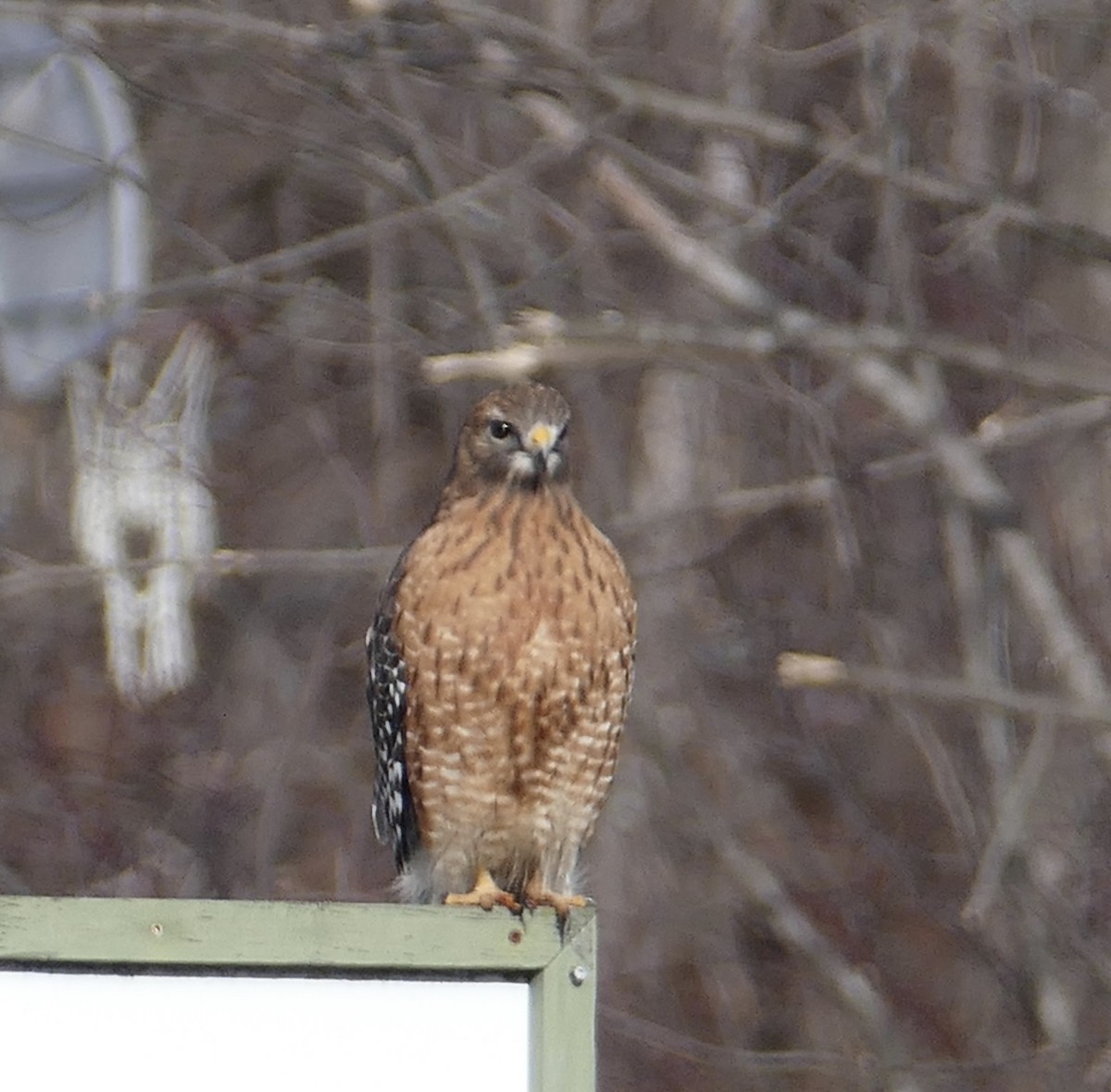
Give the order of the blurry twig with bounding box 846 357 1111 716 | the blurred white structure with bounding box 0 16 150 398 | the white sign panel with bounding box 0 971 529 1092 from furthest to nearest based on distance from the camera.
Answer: the blurred white structure with bounding box 0 16 150 398 → the blurry twig with bounding box 846 357 1111 716 → the white sign panel with bounding box 0 971 529 1092

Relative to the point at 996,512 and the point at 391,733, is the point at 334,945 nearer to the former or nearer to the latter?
the point at 391,733

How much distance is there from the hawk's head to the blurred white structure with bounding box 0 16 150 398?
10.8ft

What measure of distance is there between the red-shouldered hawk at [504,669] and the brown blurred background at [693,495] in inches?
54.8

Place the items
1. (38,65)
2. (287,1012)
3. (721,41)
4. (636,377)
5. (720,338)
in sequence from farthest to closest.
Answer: (636,377) → (38,65) → (721,41) → (720,338) → (287,1012)

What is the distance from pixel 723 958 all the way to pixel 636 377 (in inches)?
88.8

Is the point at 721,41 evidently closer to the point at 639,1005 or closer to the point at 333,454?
the point at 333,454

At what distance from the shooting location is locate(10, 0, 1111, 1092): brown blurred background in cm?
629

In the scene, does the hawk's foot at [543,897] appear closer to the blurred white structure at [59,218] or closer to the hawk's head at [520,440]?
the hawk's head at [520,440]

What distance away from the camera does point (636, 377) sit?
30.1ft

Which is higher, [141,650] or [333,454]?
[333,454]

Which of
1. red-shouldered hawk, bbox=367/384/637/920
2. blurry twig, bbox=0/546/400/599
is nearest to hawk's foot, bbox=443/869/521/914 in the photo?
red-shouldered hawk, bbox=367/384/637/920

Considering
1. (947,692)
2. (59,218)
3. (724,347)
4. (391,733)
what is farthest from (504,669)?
(59,218)

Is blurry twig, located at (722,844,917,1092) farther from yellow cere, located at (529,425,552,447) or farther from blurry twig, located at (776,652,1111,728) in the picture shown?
yellow cere, located at (529,425,552,447)

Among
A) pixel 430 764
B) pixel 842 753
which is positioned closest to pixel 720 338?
pixel 430 764
